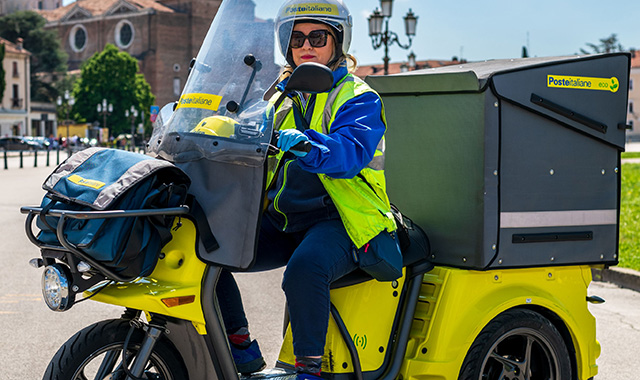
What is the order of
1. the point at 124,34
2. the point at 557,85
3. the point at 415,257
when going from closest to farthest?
the point at 415,257 → the point at 557,85 → the point at 124,34

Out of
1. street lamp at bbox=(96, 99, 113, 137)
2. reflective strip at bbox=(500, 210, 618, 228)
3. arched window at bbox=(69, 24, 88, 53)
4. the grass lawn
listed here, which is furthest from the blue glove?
arched window at bbox=(69, 24, 88, 53)

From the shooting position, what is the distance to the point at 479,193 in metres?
3.66

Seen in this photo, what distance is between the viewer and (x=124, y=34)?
113 metres

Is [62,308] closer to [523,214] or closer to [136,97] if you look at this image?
[523,214]

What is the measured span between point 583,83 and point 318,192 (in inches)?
58.2

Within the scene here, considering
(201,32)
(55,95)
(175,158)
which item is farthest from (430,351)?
(201,32)

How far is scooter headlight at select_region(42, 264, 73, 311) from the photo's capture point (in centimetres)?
281

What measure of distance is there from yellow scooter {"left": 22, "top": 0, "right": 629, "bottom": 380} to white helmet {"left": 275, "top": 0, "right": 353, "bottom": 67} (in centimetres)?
8

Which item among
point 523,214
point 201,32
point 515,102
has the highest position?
point 201,32

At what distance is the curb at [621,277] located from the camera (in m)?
8.54

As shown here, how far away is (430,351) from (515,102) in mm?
1157

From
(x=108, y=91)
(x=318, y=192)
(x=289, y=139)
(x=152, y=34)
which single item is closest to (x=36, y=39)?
(x=152, y=34)

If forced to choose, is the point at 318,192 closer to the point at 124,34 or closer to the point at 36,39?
the point at 36,39

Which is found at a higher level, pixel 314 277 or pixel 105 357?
pixel 314 277
